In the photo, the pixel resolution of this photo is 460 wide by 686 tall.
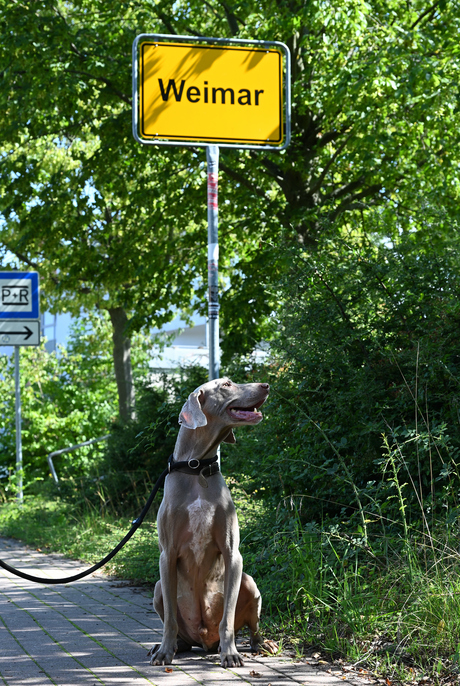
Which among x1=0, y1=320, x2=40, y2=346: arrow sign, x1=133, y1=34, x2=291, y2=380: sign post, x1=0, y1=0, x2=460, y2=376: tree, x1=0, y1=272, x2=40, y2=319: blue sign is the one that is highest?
x1=0, y1=0, x2=460, y2=376: tree

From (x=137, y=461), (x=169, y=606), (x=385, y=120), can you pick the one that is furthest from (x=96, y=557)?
(x=385, y=120)

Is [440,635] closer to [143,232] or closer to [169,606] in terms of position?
[169,606]

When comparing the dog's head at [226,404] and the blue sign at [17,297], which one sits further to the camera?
the blue sign at [17,297]

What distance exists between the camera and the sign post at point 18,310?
11984 millimetres

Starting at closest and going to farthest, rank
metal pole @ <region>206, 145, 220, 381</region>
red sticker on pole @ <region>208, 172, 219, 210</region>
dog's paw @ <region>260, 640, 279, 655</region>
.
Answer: dog's paw @ <region>260, 640, 279, 655</region>, metal pole @ <region>206, 145, 220, 381</region>, red sticker on pole @ <region>208, 172, 219, 210</region>

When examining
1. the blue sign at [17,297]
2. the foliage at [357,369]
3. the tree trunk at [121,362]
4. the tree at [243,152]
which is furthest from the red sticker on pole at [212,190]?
the tree trunk at [121,362]

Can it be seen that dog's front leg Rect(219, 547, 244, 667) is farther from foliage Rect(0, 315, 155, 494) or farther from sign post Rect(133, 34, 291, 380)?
foliage Rect(0, 315, 155, 494)

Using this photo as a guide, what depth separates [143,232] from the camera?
1438cm

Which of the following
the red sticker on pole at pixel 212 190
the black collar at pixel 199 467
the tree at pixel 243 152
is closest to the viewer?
the black collar at pixel 199 467

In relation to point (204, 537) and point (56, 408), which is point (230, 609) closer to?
point (204, 537)

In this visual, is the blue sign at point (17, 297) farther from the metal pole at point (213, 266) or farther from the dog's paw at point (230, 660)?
the dog's paw at point (230, 660)

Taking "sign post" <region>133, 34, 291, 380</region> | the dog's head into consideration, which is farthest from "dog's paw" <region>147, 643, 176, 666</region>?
"sign post" <region>133, 34, 291, 380</region>

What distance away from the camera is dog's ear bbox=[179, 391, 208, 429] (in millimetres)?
4426

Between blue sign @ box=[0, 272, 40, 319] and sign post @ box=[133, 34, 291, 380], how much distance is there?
6.92m
